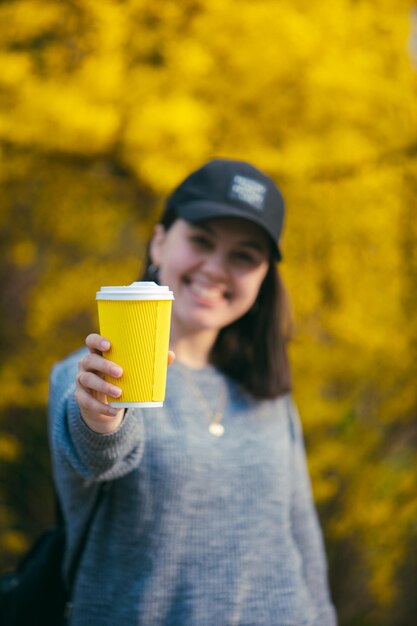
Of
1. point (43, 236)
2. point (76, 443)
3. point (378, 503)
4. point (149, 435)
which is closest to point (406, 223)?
point (378, 503)

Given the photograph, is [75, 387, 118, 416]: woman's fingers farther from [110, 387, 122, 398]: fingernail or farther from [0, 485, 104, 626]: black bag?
[0, 485, 104, 626]: black bag

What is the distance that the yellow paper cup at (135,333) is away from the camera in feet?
3.86

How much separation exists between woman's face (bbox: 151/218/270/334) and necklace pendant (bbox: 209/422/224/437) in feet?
0.78

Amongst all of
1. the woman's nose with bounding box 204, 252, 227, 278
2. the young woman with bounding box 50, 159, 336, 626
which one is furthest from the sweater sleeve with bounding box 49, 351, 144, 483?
the woman's nose with bounding box 204, 252, 227, 278

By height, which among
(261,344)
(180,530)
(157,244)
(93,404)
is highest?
(157,244)

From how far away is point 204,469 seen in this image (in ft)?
5.58

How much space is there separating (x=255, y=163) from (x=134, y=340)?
2.01 m

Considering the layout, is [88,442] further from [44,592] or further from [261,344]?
[261,344]

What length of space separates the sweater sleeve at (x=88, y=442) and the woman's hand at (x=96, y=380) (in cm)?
9

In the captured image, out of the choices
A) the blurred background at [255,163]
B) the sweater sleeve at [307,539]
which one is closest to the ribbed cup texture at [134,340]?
the sweater sleeve at [307,539]

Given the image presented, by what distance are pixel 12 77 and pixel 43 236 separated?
66 cm

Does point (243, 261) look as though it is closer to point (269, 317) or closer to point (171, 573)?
point (269, 317)

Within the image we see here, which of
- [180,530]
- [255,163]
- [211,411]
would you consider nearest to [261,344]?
[211,411]

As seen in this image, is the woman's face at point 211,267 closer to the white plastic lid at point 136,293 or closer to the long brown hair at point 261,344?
the long brown hair at point 261,344
